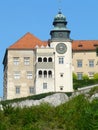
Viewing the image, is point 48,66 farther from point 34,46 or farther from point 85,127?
point 85,127

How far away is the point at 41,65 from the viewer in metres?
75.3

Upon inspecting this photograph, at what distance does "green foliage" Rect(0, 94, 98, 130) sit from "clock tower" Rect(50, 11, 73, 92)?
4871cm

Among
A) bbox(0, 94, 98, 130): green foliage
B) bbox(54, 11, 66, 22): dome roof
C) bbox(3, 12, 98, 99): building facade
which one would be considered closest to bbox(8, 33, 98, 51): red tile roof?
bbox(3, 12, 98, 99): building facade

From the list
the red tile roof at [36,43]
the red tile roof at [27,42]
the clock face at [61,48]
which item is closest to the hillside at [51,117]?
the clock face at [61,48]

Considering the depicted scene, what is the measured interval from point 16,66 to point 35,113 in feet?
173

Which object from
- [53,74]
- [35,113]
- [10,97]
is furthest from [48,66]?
[35,113]

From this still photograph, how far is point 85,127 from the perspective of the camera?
70.1 feet

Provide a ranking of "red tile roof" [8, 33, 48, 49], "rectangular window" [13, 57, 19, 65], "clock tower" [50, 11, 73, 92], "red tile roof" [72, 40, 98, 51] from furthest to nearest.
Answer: "red tile roof" [72, 40, 98, 51] → "red tile roof" [8, 33, 48, 49] → "rectangular window" [13, 57, 19, 65] → "clock tower" [50, 11, 73, 92]

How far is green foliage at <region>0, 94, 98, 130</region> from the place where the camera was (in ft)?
72.2

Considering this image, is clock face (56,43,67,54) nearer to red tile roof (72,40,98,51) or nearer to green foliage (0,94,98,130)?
red tile roof (72,40,98,51)

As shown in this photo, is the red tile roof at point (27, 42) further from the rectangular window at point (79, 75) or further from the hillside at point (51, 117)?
the hillside at point (51, 117)

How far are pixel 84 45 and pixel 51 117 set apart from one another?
58.4 m

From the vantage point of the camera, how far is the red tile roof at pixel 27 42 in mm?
77875

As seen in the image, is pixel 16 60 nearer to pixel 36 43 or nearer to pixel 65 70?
pixel 36 43
